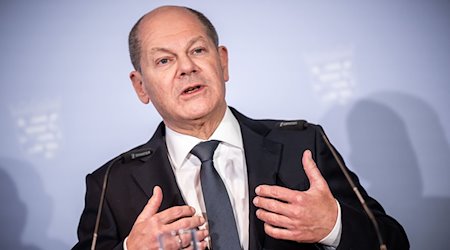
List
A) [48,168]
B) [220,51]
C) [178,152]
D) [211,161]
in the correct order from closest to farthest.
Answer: [211,161] < [178,152] < [220,51] < [48,168]

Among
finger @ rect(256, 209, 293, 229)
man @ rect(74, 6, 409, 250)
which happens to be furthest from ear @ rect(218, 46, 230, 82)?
finger @ rect(256, 209, 293, 229)

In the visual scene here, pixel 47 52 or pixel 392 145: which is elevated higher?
pixel 47 52

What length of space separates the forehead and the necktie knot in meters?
0.34

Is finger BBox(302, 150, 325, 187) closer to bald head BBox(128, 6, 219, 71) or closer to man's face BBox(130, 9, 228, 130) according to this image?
man's face BBox(130, 9, 228, 130)

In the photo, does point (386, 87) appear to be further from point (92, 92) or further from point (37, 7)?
point (37, 7)

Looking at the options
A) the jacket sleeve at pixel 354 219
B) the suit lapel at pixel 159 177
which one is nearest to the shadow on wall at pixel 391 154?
the jacket sleeve at pixel 354 219

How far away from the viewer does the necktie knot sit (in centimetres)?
154

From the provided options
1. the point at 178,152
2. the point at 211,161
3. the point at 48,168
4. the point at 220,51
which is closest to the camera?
the point at 211,161

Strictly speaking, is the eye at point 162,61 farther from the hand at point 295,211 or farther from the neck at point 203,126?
the hand at point 295,211

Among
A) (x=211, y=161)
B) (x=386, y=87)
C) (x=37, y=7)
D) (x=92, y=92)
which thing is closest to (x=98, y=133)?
(x=92, y=92)

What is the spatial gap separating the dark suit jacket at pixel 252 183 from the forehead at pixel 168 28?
0.34 m

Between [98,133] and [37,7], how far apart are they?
0.60 m

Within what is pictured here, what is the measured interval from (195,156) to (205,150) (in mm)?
54

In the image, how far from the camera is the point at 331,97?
2.13 metres
